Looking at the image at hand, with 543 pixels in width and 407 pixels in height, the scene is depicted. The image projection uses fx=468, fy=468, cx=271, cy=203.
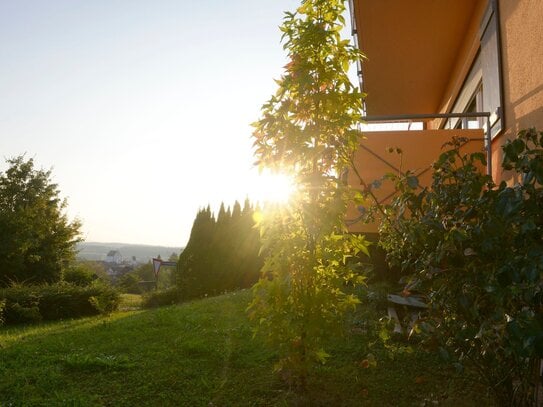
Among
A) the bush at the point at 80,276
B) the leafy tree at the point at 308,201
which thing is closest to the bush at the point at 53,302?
the bush at the point at 80,276

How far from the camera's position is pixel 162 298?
65.4ft

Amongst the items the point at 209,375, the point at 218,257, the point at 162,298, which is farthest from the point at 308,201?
the point at 218,257

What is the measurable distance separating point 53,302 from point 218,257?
8860 mm

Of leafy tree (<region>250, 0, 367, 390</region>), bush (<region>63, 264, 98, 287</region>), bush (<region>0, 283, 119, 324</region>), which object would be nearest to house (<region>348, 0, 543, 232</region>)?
leafy tree (<region>250, 0, 367, 390</region>)

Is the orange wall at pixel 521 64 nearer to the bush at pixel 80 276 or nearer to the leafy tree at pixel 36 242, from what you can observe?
the bush at pixel 80 276

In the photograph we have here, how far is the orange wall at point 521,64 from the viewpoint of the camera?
4297 mm

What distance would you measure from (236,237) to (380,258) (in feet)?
45.3

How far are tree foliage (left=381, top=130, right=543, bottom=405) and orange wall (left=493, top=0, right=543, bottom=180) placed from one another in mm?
1692

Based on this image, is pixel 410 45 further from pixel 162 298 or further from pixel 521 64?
pixel 162 298

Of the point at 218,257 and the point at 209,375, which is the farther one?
the point at 218,257

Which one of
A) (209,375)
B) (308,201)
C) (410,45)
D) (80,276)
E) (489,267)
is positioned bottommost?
(80,276)

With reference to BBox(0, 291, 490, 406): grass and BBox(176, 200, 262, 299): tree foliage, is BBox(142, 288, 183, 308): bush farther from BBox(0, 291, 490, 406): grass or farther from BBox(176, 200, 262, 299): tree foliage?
BBox(0, 291, 490, 406): grass

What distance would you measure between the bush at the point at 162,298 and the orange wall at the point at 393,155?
14381 millimetres

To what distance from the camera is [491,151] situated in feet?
20.4
